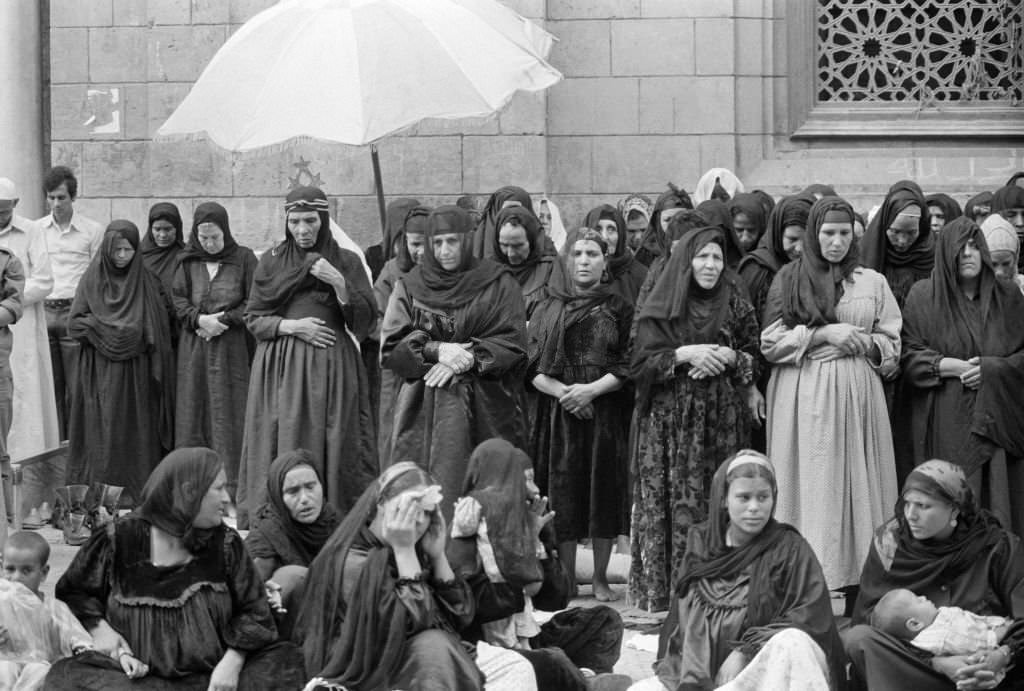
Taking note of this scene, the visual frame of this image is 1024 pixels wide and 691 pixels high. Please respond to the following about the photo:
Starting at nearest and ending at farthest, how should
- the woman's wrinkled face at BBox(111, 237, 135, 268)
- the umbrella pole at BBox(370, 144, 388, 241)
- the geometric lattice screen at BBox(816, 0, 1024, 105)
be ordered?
the umbrella pole at BBox(370, 144, 388, 241)
the woman's wrinkled face at BBox(111, 237, 135, 268)
the geometric lattice screen at BBox(816, 0, 1024, 105)

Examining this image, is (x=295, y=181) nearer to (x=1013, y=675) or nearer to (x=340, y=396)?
(x=340, y=396)

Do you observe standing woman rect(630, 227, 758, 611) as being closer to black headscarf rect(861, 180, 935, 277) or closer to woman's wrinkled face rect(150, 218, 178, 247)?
black headscarf rect(861, 180, 935, 277)

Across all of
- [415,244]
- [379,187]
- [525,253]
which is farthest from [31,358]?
[525,253]

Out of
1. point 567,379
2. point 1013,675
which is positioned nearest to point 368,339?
point 567,379

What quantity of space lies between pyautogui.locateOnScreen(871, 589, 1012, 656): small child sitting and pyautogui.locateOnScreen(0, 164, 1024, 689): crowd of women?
93mm

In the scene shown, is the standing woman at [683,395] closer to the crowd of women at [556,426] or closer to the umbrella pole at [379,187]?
the crowd of women at [556,426]

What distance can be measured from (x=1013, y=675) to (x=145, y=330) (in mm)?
5380

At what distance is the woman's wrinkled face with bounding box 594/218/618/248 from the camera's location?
9445 millimetres

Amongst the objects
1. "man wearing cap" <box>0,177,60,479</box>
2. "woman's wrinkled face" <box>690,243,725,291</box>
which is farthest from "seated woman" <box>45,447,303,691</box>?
"man wearing cap" <box>0,177,60,479</box>

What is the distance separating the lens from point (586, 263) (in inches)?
352

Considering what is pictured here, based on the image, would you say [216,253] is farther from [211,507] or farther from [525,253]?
[211,507]

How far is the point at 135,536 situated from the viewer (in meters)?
6.70

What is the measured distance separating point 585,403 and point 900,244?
1.60 metres

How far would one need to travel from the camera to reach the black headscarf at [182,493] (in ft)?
21.7
